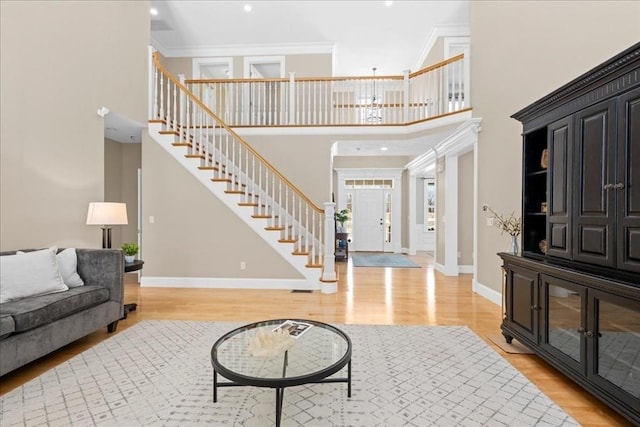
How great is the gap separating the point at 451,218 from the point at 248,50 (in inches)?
234

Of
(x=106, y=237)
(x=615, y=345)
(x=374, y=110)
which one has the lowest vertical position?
(x=615, y=345)

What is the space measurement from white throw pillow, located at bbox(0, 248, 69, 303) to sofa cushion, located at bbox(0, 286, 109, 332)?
0.07 meters

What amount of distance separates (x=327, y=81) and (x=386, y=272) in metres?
3.99

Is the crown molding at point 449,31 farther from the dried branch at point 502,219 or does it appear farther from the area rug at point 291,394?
the area rug at point 291,394

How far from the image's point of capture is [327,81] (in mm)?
6188

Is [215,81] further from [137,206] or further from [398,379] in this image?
[398,379]

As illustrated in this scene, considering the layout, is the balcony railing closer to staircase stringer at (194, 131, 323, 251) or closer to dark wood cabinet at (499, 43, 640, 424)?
staircase stringer at (194, 131, 323, 251)

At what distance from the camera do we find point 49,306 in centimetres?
246

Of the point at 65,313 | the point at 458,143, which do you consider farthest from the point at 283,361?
the point at 458,143

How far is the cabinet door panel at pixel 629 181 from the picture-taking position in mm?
1703

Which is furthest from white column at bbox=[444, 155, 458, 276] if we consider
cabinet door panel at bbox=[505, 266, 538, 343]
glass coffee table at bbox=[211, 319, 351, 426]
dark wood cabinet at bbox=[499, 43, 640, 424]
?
glass coffee table at bbox=[211, 319, 351, 426]

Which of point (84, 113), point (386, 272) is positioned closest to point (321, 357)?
point (84, 113)

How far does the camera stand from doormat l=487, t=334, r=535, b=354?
2754mm

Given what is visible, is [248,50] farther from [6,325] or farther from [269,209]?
[6,325]
